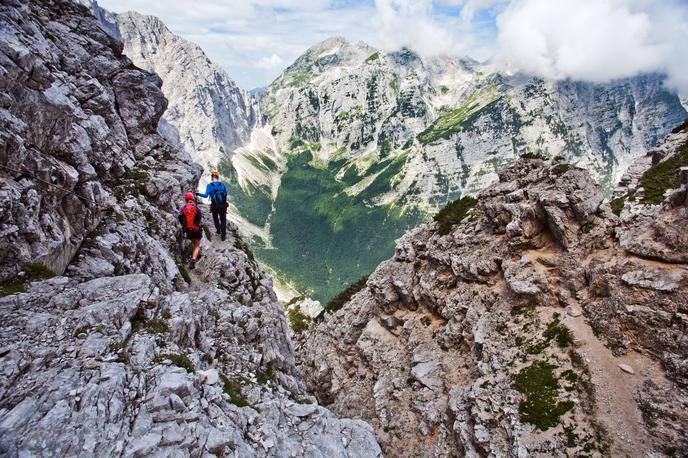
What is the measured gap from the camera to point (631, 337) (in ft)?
72.2

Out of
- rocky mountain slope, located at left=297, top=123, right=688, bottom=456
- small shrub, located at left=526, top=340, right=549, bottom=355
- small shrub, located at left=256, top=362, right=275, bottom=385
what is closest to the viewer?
small shrub, located at left=256, top=362, right=275, bottom=385

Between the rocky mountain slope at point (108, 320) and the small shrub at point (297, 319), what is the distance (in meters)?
64.2

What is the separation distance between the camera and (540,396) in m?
22.7

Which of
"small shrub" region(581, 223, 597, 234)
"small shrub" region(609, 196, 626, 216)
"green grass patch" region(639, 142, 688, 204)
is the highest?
"green grass patch" region(639, 142, 688, 204)

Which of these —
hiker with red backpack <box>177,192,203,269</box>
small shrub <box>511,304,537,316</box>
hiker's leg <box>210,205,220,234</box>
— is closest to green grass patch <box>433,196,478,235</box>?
small shrub <box>511,304,537,316</box>

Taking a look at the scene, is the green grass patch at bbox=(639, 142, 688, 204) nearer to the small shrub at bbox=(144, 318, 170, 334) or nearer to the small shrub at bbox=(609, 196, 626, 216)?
the small shrub at bbox=(609, 196, 626, 216)

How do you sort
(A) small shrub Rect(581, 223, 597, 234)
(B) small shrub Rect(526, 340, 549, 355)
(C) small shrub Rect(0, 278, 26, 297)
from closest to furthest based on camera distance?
(C) small shrub Rect(0, 278, 26, 297) < (B) small shrub Rect(526, 340, 549, 355) < (A) small shrub Rect(581, 223, 597, 234)

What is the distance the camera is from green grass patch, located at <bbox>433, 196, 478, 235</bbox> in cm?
4100

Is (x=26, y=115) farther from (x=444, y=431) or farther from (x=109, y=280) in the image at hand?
(x=444, y=431)

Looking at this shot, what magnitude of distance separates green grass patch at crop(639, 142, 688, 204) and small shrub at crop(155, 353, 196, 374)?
1396 inches

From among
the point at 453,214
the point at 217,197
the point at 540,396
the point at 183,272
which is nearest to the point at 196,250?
the point at 183,272

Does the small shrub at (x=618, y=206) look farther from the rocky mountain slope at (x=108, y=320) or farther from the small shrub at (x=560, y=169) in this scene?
the rocky mountain slope at (x=108, y=320)

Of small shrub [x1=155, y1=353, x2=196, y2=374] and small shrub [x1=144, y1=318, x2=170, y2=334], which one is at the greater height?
small shrub [x1=144, y1=318, x2=170, y2=334]

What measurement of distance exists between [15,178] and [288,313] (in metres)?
95.5
